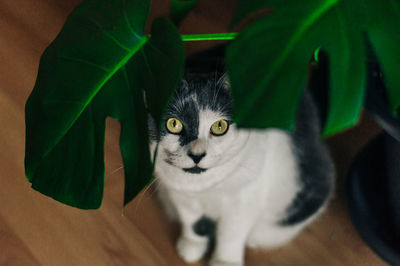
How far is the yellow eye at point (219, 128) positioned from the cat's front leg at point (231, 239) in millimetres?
245

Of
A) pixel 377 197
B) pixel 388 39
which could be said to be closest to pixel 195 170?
pixel 388 39

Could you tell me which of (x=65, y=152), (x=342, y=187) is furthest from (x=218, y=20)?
(x=65, y=152)

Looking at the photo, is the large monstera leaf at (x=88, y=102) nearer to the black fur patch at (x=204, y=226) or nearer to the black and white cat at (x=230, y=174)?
the black and white cat at (x=230, y=174)

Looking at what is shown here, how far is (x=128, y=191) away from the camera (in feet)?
2.04

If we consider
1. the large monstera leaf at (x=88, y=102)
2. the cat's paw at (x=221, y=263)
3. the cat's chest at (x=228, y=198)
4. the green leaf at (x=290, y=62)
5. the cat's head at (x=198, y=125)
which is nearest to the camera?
the green leaf at (x=290, y=62)

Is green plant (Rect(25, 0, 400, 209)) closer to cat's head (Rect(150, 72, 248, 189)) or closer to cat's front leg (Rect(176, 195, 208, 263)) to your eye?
cat's head (Rect(150, 72, 248, 189))

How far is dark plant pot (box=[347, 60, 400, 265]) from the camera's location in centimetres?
95

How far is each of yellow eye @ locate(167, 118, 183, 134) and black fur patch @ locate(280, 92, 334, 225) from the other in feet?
1.05

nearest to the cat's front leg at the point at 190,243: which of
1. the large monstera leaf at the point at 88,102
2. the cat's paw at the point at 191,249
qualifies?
the cat's paw at the point at 191,249

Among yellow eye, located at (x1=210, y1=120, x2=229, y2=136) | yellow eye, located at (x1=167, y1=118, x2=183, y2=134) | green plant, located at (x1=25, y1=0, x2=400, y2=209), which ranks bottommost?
yellow eye, located at (x1=210, y1=120, x2=229, y2=136)

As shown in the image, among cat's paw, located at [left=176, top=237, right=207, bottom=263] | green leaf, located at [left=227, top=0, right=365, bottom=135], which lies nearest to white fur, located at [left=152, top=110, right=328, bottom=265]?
cat's paw, located at [left=176, top=237, right=207, bottom=263]

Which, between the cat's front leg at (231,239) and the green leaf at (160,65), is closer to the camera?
the green leaf at (160,65)

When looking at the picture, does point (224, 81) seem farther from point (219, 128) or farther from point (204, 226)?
point (204, 226)

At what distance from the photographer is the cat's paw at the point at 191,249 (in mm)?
1086
